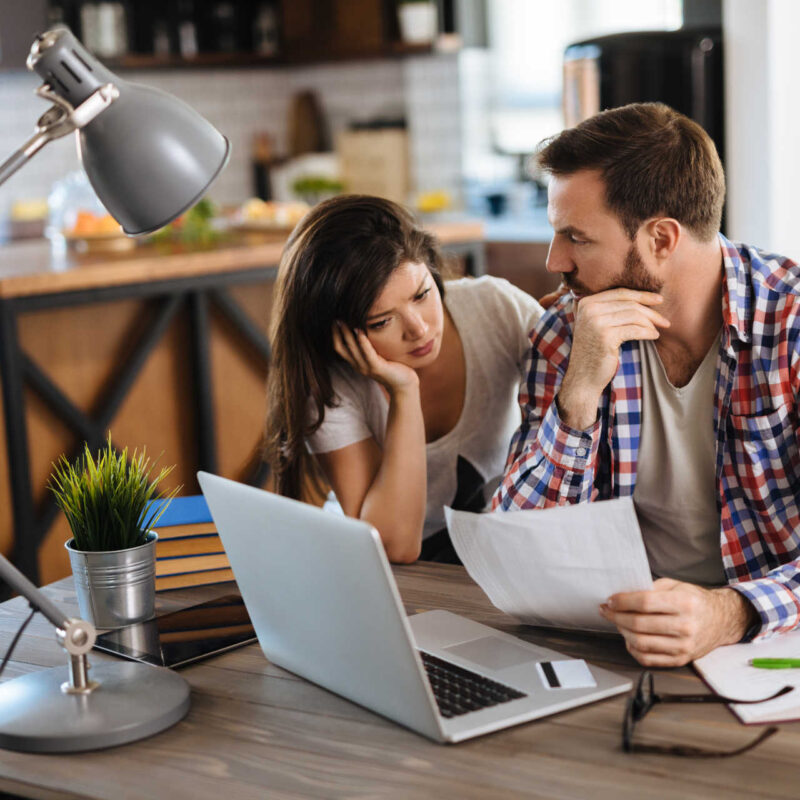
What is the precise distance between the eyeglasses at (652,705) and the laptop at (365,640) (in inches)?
1.6

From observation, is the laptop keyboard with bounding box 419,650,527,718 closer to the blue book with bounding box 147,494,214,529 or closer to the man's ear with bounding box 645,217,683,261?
the blue book with bounding box 147,494,214,529

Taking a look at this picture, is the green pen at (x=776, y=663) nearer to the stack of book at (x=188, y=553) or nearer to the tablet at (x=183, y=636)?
the tablet at (x=183, y=636)

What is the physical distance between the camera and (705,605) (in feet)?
4.58

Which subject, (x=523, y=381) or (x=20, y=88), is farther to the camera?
(x=20, y=88)

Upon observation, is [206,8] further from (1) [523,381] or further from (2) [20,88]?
(1) [523,381]

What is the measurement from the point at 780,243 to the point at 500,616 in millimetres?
1867

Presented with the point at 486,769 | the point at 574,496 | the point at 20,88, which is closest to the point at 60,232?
the point at 20,88

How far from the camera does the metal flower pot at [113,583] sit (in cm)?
157

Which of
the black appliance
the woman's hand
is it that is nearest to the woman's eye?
the woman's hand

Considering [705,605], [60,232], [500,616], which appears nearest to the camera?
[705,605]

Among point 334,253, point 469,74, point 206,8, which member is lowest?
point 334,253

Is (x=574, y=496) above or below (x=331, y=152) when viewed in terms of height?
below

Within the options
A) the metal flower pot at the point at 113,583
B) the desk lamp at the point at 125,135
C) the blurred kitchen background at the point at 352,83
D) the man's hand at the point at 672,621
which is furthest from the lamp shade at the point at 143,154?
the blurred kitchen background at the point at 352,83

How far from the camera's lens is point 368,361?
2.12 m
